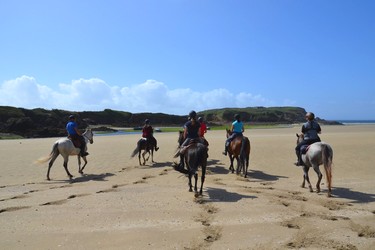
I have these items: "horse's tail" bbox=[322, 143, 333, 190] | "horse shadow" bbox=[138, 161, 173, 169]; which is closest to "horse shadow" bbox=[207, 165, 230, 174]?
"horse shadow" bbox=[138, 161, 173, 169]

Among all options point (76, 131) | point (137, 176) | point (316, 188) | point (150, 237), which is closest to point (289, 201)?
point (316, 188)

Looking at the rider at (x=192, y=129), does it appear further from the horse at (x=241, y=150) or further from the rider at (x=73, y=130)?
the rider at (x=73, y=130)

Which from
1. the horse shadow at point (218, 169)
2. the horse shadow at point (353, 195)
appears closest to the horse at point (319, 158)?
the horse shadow at point (353, 195)

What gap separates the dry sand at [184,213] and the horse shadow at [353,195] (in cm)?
2

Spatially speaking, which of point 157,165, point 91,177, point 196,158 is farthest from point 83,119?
point 196,158

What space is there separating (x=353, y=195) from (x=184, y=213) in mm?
5273

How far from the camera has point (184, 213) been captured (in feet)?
24.5

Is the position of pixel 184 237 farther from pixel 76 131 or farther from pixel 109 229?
pixel 76 131

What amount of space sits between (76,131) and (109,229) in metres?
8.50

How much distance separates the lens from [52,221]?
6949 mm

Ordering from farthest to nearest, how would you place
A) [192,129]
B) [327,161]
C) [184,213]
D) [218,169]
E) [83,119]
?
1. [83,119]
2. [218,169]
3. [192,129]
4. [327,161]
5. [184,213]

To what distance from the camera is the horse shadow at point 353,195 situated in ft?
28.6

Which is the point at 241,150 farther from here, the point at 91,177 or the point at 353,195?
the point at 91,177

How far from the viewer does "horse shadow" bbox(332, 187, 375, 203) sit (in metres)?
8.70
